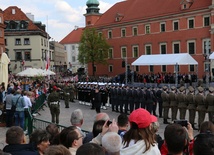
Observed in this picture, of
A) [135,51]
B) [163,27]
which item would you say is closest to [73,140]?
[163,27]

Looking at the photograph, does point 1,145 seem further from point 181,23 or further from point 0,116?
point 181,23

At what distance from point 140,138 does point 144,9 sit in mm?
60191

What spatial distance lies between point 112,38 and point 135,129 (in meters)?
62.6

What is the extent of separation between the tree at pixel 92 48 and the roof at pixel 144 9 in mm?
4545

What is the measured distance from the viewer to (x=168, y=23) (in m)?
55.8

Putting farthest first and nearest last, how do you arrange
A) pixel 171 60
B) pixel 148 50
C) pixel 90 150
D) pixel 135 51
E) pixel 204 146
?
pixel 135 51, pixel 148 50, pixel 171 60, pixel 204 146, pixel 90 150

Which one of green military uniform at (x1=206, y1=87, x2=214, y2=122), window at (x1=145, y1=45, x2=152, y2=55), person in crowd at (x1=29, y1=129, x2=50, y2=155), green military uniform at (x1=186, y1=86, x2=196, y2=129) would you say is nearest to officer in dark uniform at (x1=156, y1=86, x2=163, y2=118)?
green military uniform at (x1=186, y1=86, x2=196, y2=129)

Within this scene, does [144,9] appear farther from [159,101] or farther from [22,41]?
[159,101]

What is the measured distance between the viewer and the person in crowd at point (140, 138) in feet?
14.2

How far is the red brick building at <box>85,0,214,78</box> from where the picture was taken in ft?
167

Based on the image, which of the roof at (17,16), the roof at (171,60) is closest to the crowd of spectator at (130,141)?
the roof at (171,60)

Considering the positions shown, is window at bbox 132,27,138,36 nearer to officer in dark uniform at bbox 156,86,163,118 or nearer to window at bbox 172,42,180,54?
window at bbox 172,42,180,54

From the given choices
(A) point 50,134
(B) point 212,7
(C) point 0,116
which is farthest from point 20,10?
(A) point 50,134

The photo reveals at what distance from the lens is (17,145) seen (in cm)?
523
